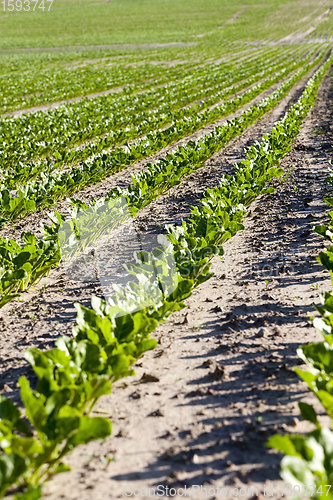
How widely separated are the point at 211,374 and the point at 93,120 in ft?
44.2

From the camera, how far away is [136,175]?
27.7 ft

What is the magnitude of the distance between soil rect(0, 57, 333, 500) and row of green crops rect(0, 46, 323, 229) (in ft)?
7.03

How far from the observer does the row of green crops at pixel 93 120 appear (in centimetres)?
1229

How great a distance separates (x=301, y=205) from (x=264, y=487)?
6125mm

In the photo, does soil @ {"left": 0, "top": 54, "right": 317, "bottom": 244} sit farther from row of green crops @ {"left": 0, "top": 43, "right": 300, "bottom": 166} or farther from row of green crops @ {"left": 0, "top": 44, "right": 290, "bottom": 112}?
row of green crops @ {"left": 0, "top": 44, "right": 290, "bottom": 112}

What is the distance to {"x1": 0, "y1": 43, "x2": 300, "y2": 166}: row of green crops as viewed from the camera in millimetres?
12289

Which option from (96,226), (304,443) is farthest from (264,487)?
(96,226)

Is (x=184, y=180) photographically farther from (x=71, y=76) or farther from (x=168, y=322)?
(x=71, y=76)

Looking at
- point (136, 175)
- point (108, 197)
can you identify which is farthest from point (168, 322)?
point (136, 175)

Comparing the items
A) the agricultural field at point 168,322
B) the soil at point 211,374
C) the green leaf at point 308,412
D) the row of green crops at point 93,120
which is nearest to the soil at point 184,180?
the agricultural field at point 168,322

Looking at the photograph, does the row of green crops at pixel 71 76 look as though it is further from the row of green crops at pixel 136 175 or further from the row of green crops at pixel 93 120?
the row of green crops at pixel 136 175

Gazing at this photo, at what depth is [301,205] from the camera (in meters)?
8.02

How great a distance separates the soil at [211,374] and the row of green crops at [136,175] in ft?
7.03

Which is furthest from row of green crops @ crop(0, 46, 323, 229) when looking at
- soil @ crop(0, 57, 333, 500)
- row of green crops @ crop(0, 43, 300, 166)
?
soil @ crop(0, 57, 333, 500)
